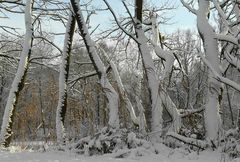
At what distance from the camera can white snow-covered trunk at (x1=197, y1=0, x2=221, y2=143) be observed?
984cm

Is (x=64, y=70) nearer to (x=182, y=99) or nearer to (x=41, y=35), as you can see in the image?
(x=41, y=35)

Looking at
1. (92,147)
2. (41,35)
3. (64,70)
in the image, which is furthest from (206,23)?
(41,35)

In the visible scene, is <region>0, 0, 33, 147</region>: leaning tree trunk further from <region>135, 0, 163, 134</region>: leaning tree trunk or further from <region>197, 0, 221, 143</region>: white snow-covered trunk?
<region>197, 0, 221, 143</region>: white snow-covered trunk

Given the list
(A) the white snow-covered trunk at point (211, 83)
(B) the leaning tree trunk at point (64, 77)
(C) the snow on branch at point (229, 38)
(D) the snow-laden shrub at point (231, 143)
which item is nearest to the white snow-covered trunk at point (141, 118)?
(A) the white snow-covered trunk at point (211, 83)

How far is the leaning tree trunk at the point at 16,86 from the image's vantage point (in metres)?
14.0

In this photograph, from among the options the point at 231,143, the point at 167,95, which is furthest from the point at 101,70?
the point at 231,143

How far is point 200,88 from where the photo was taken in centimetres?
1291

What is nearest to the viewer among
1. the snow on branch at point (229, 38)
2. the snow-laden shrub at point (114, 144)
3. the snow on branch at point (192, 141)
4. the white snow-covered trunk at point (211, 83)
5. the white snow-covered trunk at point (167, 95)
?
the snow-laden shrub at point (114, 144)

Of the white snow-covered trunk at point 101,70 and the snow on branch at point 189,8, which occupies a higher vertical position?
the snow on branch at point 189,8

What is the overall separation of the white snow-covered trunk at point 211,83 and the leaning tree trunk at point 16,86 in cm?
682

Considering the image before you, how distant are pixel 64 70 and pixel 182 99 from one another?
439cm

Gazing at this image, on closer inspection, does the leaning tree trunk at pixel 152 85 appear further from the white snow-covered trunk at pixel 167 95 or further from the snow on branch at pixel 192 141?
the snow on branch at pixel 192 141

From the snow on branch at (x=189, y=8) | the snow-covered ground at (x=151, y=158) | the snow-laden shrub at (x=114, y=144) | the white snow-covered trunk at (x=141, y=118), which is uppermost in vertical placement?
the snow on branch at (x=189, y=8)

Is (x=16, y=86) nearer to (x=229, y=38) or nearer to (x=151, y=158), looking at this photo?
(x=151, y=158)
